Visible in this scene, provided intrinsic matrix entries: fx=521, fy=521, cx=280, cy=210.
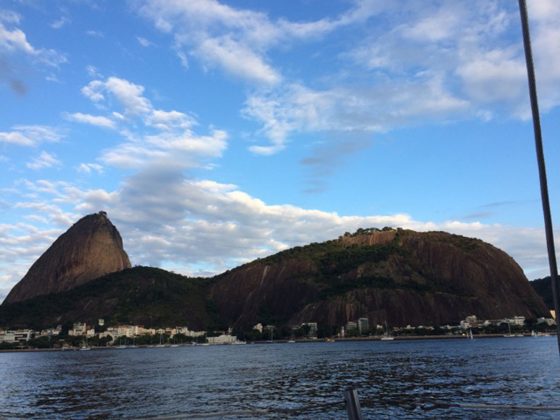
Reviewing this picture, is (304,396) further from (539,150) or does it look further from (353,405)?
(353,405)

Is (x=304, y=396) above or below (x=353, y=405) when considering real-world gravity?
below

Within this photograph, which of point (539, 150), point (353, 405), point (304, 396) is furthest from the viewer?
point (304, 396)

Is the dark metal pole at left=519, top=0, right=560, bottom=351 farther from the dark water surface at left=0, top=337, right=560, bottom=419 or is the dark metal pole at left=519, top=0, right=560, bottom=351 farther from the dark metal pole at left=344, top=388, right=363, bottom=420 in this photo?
the dark water surface at left=0, top=337, right=560, bottom=419

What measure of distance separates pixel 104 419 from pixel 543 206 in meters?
36.0

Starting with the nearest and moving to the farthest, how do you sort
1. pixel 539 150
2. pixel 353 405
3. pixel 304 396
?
pixel 353 405, pixel 539 150, pixel 304 396

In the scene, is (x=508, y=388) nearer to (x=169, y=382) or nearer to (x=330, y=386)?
(x=330, y=386)

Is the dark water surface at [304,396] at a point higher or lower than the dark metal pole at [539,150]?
lower

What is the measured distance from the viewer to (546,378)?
5362 centimetres

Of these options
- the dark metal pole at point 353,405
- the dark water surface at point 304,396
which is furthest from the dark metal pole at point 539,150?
the dark water surface at point 304,396

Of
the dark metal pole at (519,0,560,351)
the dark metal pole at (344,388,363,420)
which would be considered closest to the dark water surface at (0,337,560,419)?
the dark metal pole at (519,0,560,351)

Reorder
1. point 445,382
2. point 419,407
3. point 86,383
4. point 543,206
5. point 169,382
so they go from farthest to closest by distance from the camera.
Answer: point 86,383 < point 169,382 < point 445,382 < point 419,407 < point 543,206

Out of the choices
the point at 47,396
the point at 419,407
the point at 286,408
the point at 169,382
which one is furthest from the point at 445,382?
the point at 47,396

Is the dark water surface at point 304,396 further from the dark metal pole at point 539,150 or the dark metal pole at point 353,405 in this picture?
the dark metal pole at point 353,405

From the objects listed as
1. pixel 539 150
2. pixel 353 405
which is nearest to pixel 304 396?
pixel 539 150
